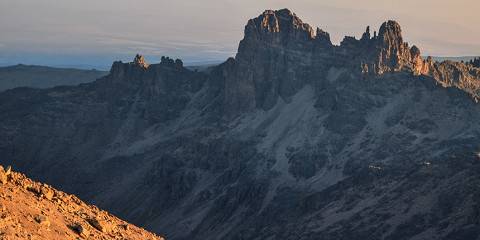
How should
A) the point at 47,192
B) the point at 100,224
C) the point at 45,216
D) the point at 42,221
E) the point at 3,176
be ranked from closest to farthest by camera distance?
the point at 42,221 → the point at 45,216 → the point at 3,176 → the point at 100,224 → the point at 47,192

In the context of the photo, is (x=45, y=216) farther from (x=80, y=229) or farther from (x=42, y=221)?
(x=80, y=229)

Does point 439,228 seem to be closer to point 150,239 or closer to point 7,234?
point 150,239

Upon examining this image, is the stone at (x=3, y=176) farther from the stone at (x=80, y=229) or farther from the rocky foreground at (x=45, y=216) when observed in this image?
the stone at (x=80, y=229)

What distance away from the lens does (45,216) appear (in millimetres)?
63312

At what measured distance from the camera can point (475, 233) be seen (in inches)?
7087

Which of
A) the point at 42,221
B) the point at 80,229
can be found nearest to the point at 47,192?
the point at 80,229

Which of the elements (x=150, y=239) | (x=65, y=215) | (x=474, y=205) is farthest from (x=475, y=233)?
(x=65, y=215)

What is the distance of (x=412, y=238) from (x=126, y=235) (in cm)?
13390

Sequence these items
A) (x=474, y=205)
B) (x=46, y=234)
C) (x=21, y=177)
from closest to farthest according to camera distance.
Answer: (x=46, y=234)
(x=21, y=177)
(x=474, y=205)

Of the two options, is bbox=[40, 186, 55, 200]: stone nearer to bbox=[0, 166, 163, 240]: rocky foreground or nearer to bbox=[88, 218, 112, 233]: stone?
bbox=[0, 166, 163, 240]: rocky foreground

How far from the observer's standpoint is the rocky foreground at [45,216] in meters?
59.9

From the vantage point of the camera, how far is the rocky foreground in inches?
2357

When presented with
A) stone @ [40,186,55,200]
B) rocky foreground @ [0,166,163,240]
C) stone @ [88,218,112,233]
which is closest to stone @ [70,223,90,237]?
rocky foreground @ [0,166,163,240]

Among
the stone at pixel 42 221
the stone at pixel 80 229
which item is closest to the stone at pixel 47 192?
the stone at pixel 80 229
